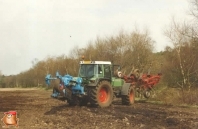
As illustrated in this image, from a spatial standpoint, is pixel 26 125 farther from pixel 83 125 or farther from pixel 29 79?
pixel 29 79

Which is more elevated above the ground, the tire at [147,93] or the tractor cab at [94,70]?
the tractor cab at [94,70]

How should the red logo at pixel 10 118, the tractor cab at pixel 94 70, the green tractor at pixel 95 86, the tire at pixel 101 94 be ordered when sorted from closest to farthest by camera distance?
the red logo at pixel 10 118 → the green tractor at pixel 95 86 → the tire at pixel 101 94 → the tractor cab at pixel 94 70

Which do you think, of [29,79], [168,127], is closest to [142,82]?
[168,127]

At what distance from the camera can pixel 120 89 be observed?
1708 cm

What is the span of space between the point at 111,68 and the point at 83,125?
672 cm

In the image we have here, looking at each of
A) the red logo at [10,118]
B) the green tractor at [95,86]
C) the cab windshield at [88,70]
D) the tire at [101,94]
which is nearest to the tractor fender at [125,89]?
the green tractor at [95,86]

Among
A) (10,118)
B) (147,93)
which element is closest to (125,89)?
(147,93)

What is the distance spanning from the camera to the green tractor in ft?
46.4

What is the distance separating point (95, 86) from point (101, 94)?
0.82 metres

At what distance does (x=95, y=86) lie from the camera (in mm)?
14742

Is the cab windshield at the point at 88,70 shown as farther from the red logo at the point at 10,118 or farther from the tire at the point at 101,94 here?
the red logo at the point at 10,118

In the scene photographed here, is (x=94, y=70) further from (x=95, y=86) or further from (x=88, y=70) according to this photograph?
(x=95, y=86)

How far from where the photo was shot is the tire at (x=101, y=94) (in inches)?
573

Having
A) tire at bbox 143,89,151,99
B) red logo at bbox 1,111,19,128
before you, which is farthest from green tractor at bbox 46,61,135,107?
red logo at bbox 1,111,19,128
